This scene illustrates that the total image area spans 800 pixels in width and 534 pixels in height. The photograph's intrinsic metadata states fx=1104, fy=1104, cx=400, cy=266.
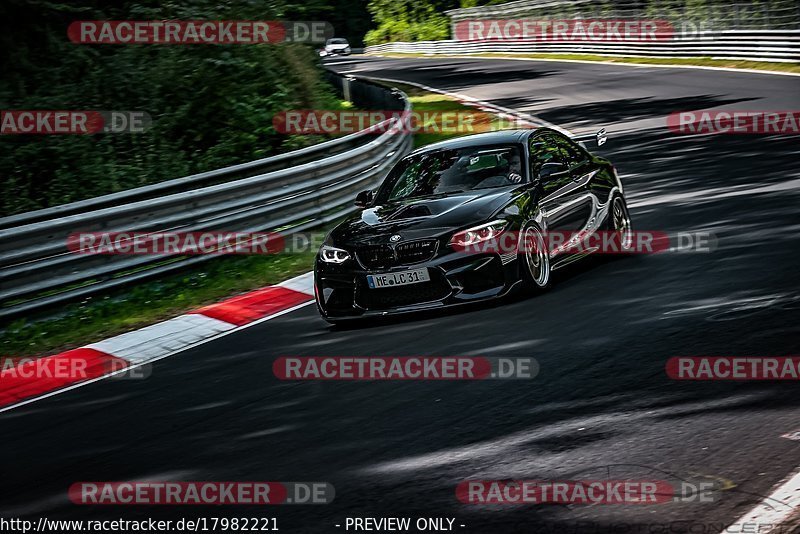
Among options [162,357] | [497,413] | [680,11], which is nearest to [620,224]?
[162,357]

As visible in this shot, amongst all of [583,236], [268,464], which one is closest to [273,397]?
[268,464]

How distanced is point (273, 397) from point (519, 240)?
8.51 feet

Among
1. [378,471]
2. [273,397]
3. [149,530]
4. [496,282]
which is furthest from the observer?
[496,282]

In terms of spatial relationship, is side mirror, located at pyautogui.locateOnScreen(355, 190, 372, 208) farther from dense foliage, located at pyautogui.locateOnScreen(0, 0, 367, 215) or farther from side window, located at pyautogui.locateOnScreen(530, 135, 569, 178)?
dense foliage, located at pyautogui.locateOnScreen(0, 0, 367, 215)

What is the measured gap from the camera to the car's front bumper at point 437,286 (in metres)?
8.58

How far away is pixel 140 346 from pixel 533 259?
3.50 metres

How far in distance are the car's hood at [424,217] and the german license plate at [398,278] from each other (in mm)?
285

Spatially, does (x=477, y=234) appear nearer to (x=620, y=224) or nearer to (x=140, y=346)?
(x=620, y=224)

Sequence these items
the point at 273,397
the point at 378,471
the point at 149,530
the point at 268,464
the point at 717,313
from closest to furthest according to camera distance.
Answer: the point at 149,530 < the point at 378,471 < the point at 268,464 < the point at 273,397 < the point at 717,313

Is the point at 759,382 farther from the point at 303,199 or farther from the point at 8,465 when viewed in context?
the point at 303,199

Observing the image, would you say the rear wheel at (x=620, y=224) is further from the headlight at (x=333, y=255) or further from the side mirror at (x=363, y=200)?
the headlight at (x=333, y=255)

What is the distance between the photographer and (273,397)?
721 centimetres

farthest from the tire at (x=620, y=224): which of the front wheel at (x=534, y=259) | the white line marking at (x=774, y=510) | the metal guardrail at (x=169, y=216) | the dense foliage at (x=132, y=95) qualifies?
the dense foliage at (x=132, y=95)

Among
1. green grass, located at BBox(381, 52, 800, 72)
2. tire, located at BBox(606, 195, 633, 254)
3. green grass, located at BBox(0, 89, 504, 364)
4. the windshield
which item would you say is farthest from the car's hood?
green grass, located at BBox(381, 52, 800, 72)
